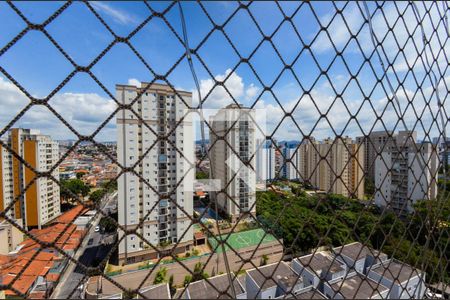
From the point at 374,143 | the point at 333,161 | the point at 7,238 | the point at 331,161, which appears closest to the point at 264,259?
the point at 333,161

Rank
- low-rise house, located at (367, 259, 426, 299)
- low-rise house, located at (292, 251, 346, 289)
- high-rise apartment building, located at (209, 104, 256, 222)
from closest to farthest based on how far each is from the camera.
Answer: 1. high-rise apartment building, located at (209, 104, 256, 222)
2. low-rise house, located at (367, 259, 426, 299)
3. low-rise house, located at (292, 251, 346, 289)

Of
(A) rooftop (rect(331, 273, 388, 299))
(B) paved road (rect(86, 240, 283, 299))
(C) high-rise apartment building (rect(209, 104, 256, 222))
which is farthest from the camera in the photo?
(B) paved road (rect(86, 240, 283, 299))

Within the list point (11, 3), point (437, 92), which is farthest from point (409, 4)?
point (11, 3)

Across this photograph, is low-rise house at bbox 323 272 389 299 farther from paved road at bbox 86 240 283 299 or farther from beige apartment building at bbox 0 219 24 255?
beige apartment building at bbox 0 219 24 255

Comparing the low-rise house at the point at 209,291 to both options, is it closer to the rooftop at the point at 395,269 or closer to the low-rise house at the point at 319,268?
the rooftop at the point at 395,269

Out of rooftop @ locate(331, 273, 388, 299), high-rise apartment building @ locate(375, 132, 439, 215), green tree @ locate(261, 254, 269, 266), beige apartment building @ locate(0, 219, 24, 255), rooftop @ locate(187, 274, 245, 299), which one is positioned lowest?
green tree @ locate(261, 254, 269, 266)

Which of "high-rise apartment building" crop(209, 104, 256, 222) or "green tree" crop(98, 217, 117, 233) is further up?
"high-rise apartment building" crop(209, 104, 256, 222)

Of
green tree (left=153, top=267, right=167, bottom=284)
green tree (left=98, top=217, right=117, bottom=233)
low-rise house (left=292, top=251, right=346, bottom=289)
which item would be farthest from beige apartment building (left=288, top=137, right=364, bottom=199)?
green tree (left=153, top=267, right=167, bottom=284)
